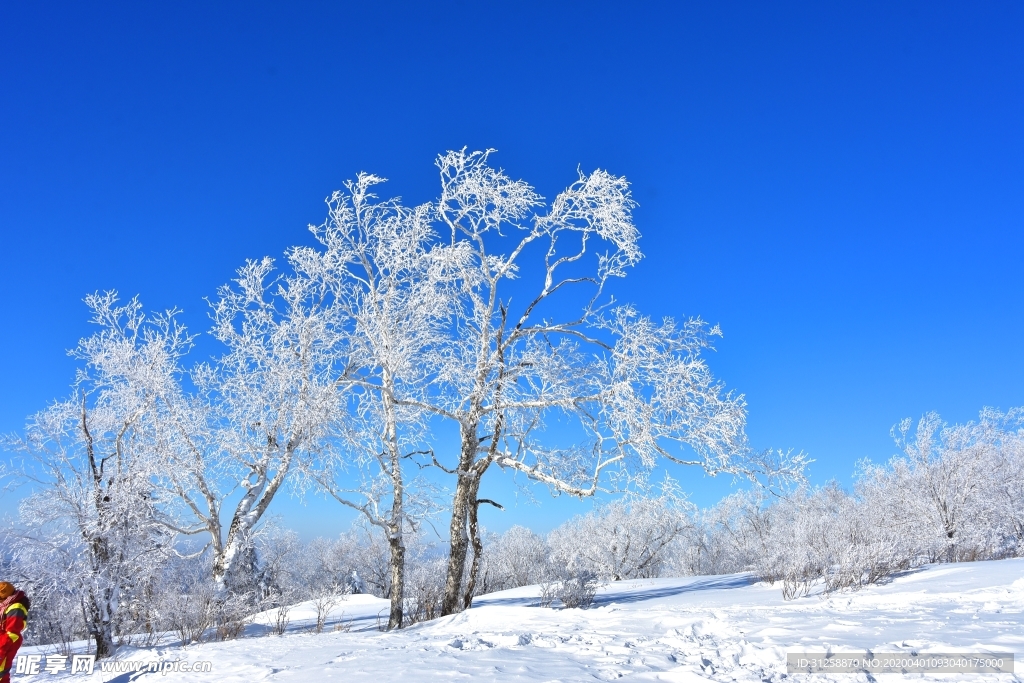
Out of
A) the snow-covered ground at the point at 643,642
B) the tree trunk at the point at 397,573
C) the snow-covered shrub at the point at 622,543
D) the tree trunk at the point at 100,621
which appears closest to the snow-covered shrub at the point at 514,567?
the snow-covered shrub at the point at 622,543

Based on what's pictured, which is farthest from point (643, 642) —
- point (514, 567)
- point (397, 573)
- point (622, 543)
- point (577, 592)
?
point (622, 543)

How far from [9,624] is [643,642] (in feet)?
18.4

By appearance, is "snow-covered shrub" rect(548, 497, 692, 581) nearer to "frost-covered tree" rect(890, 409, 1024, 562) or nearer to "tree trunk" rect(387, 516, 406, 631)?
"frost-covered tree" rect(890, 409, 1024, 562)

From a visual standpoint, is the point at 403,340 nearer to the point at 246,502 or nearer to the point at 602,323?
the point at 602,323

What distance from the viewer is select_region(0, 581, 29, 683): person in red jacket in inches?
199

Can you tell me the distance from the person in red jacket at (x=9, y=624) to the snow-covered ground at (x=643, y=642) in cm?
125

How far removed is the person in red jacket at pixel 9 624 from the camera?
505cm

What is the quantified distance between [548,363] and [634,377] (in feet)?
5.06

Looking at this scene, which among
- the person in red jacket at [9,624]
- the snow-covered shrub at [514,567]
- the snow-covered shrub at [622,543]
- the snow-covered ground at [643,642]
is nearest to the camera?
the snow-covered ground at [643,642]

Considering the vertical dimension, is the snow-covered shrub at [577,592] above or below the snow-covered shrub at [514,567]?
above

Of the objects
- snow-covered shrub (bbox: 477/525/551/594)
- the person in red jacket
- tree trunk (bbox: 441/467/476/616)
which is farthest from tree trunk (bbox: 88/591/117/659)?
snow-covered shrub (bbox: 477/525/551/594)

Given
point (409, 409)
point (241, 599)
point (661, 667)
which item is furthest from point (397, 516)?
point (661, 667)

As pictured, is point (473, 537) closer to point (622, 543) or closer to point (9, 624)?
point (9, 624)

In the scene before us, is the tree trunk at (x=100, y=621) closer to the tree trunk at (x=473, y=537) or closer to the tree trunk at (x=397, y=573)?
the tree trunk at (x=397, y=573)
